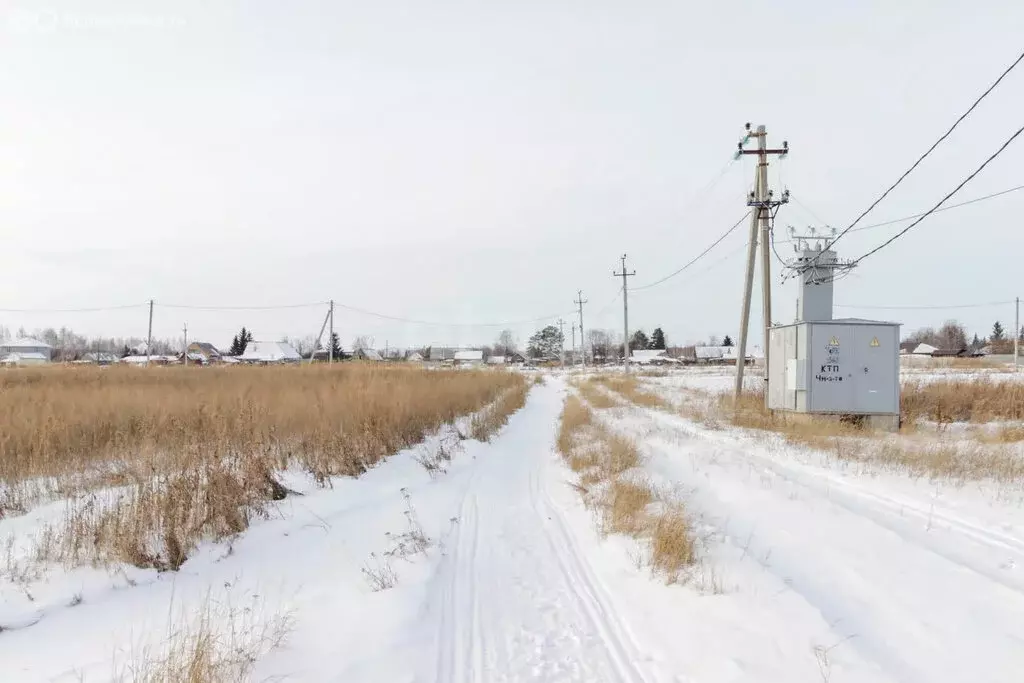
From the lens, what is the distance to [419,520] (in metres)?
6.22

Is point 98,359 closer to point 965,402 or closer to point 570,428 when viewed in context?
point 570,428

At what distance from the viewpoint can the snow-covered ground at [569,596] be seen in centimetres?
330

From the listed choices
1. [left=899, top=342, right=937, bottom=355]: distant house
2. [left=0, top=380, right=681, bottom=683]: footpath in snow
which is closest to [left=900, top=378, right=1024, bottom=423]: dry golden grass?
[left=0, top=380, right=681, bottom=683]: footpath in snow

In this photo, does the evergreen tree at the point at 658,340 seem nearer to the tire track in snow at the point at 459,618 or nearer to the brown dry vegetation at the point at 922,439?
the brown dry vegetation at the point at 922,439

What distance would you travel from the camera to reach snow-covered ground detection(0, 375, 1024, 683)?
330cm

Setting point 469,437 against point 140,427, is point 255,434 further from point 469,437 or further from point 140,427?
point 469,437

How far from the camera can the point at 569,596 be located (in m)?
4.34

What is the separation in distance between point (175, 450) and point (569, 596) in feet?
16.4

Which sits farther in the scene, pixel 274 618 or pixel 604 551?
pixel 604 551

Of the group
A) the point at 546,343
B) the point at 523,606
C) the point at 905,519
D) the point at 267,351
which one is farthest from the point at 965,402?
the point at 546,343

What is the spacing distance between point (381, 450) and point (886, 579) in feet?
23.2

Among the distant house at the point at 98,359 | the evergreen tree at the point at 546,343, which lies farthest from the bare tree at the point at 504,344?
the distant house at the point at 98,359

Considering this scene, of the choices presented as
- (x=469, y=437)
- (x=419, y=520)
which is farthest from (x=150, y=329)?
(x=419, y=520)

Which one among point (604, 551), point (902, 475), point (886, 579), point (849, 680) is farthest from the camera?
point (902, 475)
